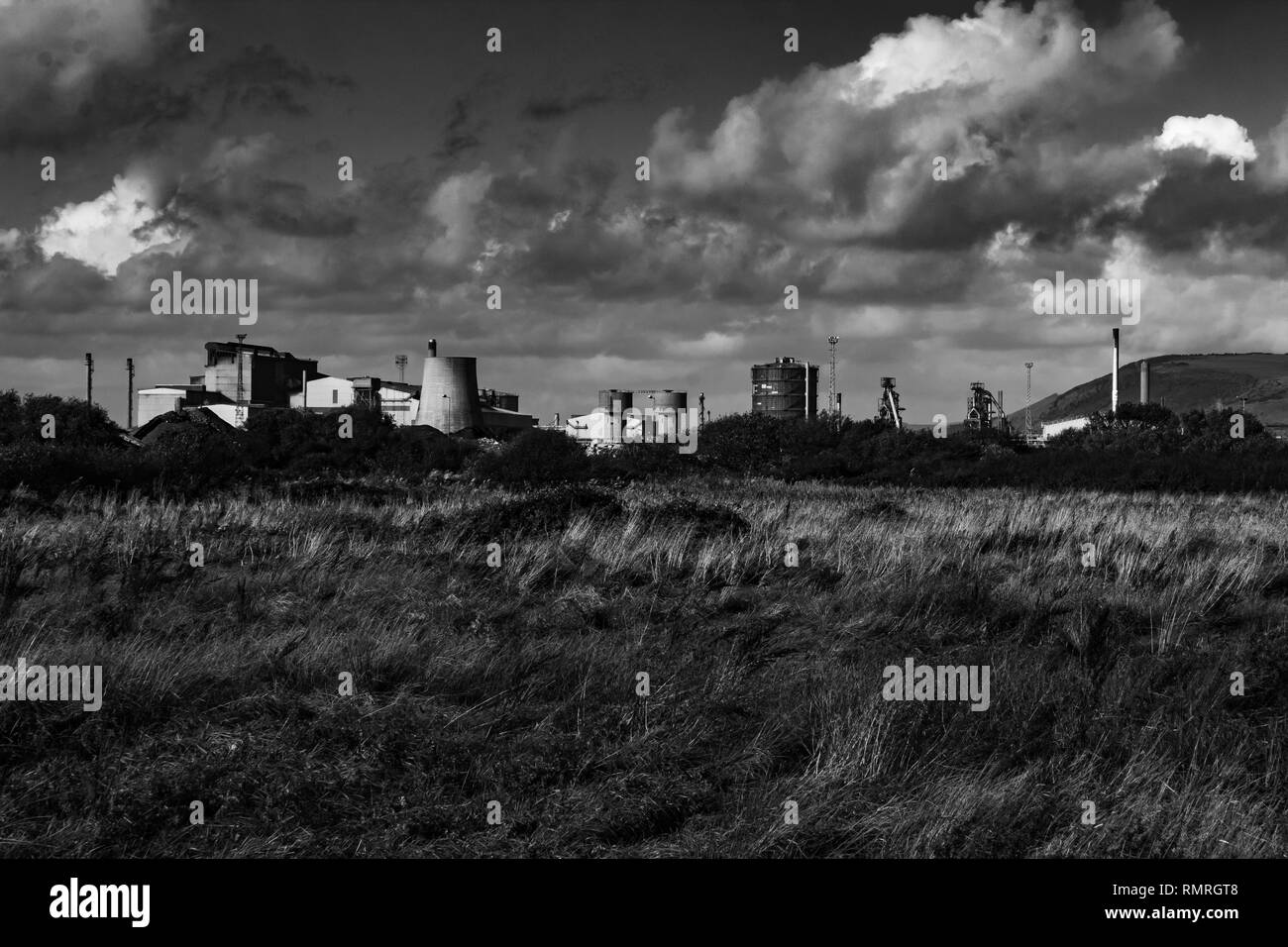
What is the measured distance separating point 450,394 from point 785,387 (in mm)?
30226

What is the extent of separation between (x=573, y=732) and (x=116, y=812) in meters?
2.44

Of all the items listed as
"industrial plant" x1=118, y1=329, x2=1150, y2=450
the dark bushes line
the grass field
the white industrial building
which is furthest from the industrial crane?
the grass field

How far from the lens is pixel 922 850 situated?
5.29 metres

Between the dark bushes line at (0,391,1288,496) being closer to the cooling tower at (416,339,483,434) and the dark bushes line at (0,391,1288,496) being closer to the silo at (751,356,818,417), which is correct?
the cooling tower at (416,339,483,434)

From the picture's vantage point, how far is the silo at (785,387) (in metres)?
93.9

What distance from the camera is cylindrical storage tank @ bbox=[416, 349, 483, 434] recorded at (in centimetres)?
7662

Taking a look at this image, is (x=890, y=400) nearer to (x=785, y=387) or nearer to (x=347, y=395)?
(x=785, y=387)

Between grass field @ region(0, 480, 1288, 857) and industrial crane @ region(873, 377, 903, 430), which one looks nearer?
grass field @ region(0, 480, 1288, 857)

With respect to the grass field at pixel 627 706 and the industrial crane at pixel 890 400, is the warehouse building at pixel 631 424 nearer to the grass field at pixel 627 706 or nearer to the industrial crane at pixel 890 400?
the industrial crane at pixel 890 400

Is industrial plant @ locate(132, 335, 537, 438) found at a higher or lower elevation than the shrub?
higher

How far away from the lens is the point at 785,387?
309 feet

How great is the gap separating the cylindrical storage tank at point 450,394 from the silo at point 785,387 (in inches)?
1037

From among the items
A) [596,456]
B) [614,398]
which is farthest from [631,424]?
[596,456]

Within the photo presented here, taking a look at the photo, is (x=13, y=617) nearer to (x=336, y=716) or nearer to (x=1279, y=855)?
(x=336, y=716)
